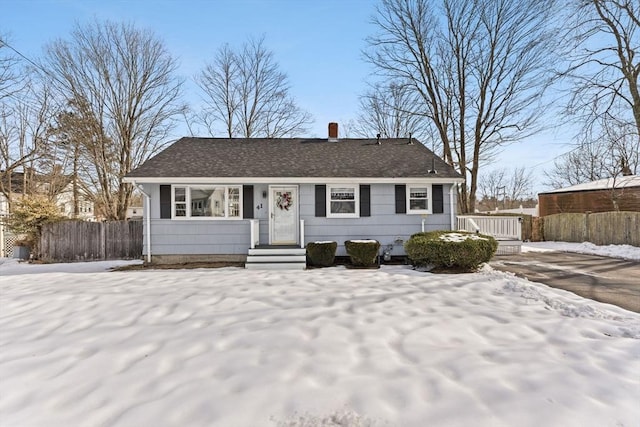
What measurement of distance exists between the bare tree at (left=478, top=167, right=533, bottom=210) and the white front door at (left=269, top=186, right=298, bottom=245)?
121 ft

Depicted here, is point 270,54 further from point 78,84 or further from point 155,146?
point 78,84

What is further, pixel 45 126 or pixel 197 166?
pixel 45 126

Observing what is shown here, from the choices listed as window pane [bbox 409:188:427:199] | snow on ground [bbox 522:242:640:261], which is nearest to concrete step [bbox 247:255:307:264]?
window pane [bbox 409:188:427:199]

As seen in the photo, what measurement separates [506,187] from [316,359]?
4501 centimetres

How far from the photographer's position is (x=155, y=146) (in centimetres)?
1684

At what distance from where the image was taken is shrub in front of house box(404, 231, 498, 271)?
7520 millimetres

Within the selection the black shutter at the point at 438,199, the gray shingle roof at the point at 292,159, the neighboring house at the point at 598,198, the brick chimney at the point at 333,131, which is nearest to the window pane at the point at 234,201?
the gray shingle roof at the point at 292,159

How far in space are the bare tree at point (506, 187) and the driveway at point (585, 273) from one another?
32452mm

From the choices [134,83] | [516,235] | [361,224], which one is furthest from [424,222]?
[134,83]

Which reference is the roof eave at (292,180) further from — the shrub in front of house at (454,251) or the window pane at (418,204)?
the shrub in front of house at (454,251)

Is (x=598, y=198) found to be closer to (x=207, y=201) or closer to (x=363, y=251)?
(x=363, y=251)

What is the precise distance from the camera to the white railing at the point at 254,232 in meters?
9.22

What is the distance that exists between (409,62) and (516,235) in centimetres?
1160

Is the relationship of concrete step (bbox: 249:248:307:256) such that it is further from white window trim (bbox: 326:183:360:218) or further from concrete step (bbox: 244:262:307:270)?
white window trim (bbox: 326:183:360:218)
